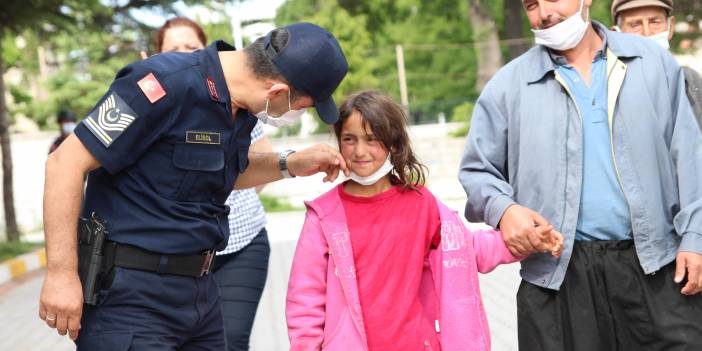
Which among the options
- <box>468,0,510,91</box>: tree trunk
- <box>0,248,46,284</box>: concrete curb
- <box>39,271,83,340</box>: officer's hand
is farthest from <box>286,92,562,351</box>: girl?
<box>468,0,510,91</box>: tree trunk

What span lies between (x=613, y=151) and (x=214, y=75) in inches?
55.6

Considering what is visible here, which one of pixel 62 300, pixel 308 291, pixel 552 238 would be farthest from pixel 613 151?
pixel 62 300

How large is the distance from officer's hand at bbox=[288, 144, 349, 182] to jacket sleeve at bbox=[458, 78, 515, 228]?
1.58 feet

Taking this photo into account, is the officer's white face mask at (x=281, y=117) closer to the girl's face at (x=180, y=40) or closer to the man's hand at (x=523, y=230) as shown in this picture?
the man's hand at (x=523, y=230)

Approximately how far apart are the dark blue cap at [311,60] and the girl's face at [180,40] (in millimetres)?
1673

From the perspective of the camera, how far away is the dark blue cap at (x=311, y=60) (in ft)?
10.2

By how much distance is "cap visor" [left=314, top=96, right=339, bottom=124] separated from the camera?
10.8 feet

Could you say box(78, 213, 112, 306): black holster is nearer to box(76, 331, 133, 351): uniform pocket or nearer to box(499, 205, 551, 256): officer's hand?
box(76, 331, 133, 351): uniform pocket

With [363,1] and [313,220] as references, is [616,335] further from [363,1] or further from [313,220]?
[363,1]

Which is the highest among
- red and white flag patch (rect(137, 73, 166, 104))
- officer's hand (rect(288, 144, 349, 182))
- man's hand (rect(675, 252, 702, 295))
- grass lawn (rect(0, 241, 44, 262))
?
red and white flag patch (rect(137, 73, 166, 104))

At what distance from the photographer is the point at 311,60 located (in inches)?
124

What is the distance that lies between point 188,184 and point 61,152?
0.41 metres

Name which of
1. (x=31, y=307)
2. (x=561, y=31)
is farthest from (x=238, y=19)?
(x=561, y=31)

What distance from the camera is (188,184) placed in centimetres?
303
